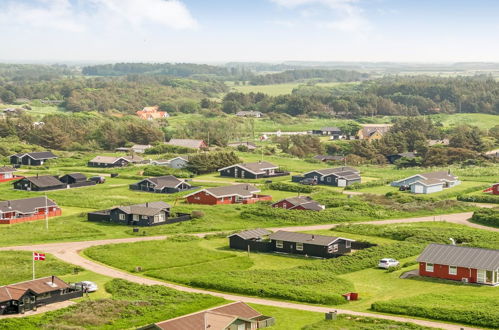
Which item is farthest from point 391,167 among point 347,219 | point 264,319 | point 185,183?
point 264,319

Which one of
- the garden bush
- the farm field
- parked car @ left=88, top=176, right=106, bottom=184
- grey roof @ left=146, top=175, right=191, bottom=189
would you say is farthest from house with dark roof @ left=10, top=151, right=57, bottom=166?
the garden bush

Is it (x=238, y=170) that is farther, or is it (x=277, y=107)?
(x=277, y=107)

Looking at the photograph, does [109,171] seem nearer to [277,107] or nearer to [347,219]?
[347,219]

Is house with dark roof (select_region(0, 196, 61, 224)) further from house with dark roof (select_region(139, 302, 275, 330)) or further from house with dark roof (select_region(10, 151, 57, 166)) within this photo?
house with dark roof (select_region(10, 151, 57, 166))

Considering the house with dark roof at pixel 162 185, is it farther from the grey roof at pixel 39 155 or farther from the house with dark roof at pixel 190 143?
the house with dark roof at pixel 190 143

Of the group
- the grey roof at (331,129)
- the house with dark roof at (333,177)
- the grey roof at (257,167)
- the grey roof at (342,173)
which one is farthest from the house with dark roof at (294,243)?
the grey roof at (331,129)

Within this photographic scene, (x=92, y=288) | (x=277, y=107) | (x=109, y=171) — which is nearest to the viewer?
(x=92, y=288)
